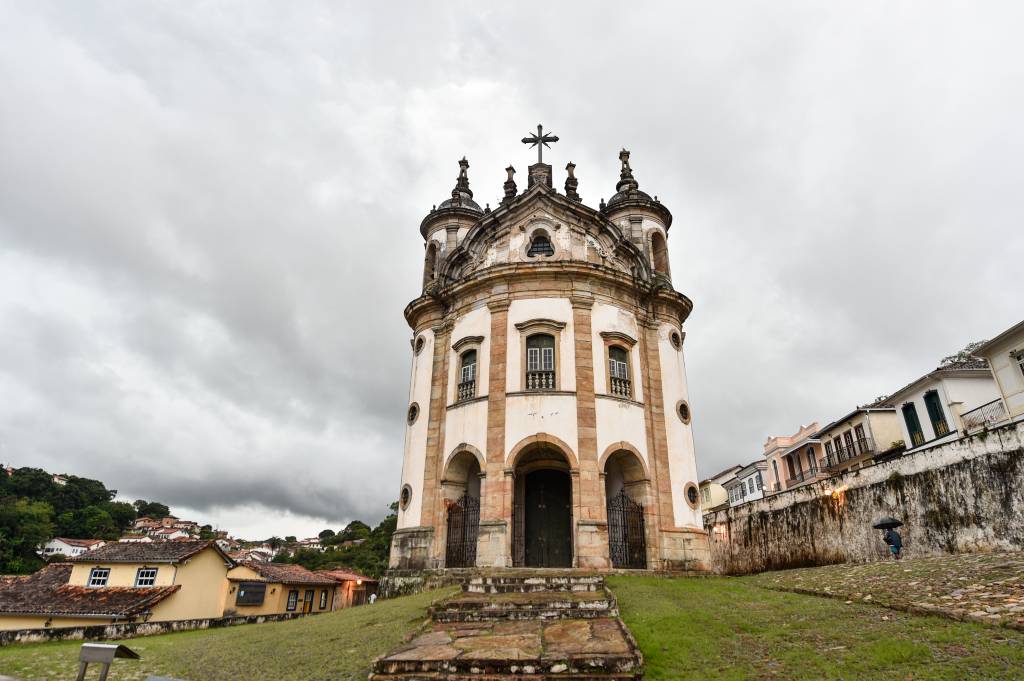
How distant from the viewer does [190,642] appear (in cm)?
1009

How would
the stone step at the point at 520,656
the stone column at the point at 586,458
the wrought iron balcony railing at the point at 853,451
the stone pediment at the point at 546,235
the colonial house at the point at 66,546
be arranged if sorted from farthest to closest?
the colonial house at the point at 66,546, the wrought iron balcony railing at the point at 853,451, the stone pediment at the point at 546,235, the stone column at the point at 586,458, the stone step at the point at 520,656

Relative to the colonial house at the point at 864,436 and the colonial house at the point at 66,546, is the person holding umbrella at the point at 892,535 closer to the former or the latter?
the colonial house at the point at 864,436

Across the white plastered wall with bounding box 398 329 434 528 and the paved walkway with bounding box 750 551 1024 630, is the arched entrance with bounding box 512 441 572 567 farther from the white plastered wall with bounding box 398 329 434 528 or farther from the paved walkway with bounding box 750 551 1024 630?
the paved walkway with bounding box 750 551 1024 630

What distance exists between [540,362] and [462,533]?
5.51 meters

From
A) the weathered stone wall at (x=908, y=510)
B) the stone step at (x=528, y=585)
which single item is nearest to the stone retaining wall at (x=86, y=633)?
the stone step at (x=528, y=585)

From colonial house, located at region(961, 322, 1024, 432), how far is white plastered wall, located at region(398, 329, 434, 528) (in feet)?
61.8

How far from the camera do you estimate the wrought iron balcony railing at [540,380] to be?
16469 millimetres

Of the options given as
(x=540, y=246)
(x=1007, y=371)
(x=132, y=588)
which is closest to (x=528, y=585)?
(x=540, y=246)

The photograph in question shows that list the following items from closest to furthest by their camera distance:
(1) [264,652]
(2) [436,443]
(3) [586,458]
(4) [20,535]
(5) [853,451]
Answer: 1. (1) [264,652]
2. (3) [586,458]
3. (2) [436,443]
4. (5) [853,451]
5. (4) [20,535]

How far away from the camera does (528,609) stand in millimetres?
8367

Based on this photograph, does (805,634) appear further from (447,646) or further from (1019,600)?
(447,646)

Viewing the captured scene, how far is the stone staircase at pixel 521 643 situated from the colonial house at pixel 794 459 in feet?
102

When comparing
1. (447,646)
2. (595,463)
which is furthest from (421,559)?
(447,646)

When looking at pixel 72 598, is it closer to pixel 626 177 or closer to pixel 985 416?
pixel 626 177
